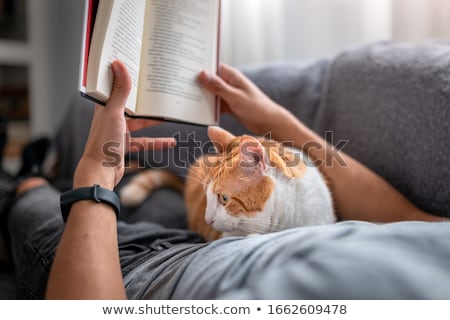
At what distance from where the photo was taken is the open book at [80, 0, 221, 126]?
0.58m

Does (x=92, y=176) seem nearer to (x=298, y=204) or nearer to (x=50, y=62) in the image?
(x=298, y=204)

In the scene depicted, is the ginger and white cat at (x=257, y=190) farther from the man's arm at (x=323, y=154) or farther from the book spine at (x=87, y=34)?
the book spine at (x=87, y=34)

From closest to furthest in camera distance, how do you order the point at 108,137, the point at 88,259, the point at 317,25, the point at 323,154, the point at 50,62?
the point at 88,259
the point at 108,137
the point at 323,154
the point at 317,25
the point at 50,62

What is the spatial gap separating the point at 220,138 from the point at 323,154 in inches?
8.7

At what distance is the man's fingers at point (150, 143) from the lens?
749 millimetres

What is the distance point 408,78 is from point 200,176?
0.48 metres

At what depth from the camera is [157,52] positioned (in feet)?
2.26

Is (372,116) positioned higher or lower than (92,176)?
higher

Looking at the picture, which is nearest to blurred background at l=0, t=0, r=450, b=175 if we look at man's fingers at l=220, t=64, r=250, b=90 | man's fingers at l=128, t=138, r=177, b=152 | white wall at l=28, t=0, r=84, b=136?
white wall at l=28, t=0, r=84, b=136

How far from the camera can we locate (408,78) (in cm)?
88

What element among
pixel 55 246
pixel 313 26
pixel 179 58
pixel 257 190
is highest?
pixel 313 26

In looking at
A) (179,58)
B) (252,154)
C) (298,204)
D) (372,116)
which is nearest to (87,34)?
(179,58)

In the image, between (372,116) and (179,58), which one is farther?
(372,116)
